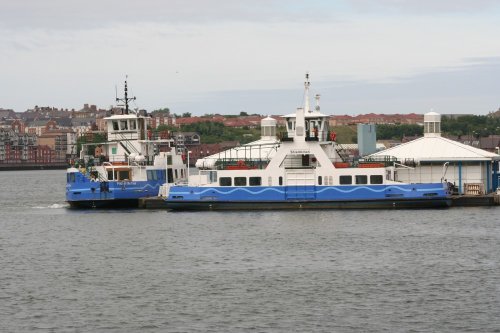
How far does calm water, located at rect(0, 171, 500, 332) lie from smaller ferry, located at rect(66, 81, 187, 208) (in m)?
6.27

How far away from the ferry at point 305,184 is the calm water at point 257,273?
1113 millimetres

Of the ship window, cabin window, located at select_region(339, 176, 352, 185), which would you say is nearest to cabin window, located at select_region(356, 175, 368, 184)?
cabin window, located at select_region(339, 176, 352, 185)

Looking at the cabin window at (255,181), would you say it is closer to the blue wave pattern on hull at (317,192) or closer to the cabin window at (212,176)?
the blue wave pattern on hull at (317,192)

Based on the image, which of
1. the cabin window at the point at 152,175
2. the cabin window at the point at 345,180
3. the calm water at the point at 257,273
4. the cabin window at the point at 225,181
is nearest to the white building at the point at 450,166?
the cabin window at the point at 345,180

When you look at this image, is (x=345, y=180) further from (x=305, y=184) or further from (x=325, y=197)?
(x=305, y=184)

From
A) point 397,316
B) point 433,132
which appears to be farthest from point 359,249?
point 433,132

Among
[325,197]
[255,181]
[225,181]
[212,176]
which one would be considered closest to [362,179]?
[325,197]

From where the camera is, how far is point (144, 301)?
133ft

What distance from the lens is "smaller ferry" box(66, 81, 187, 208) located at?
76875 millimetres

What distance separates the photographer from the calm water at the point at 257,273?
37.1 m

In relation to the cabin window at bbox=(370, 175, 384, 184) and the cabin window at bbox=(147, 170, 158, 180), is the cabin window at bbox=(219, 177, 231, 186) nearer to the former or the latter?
the cabin window at bbox=(370, 175, 384, 184)

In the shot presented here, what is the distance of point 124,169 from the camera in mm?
77938

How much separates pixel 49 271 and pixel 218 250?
8.93 meters

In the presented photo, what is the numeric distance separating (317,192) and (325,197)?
599 mm
